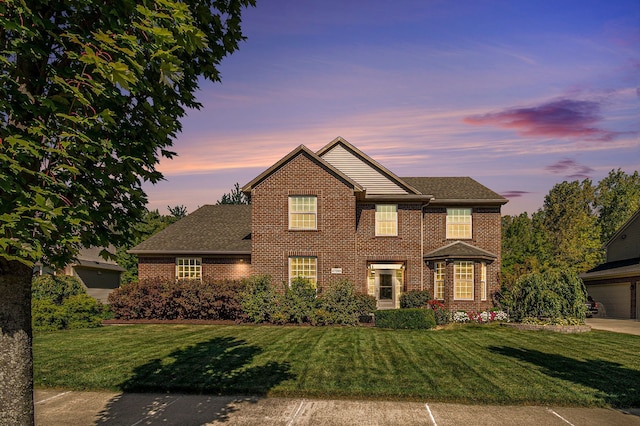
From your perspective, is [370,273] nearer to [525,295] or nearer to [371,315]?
[371,315]

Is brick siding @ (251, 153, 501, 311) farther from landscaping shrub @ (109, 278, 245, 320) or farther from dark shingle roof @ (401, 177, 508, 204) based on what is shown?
dark shingle roof @ (401, 177, 508, 204)

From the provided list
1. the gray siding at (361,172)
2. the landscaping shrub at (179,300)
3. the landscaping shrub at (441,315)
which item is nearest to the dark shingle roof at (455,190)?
the gray siding at (361,172)

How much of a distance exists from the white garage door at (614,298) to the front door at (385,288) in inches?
649

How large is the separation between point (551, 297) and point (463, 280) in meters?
5.19

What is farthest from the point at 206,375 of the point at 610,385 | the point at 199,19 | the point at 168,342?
the point at 610,385

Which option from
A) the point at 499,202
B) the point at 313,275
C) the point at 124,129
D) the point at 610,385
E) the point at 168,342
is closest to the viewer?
the point at 124,129

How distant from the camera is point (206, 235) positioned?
29375 millimetres

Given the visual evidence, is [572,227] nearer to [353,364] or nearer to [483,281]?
[483,281]

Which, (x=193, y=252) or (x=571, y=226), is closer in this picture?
(x=193, y=252)

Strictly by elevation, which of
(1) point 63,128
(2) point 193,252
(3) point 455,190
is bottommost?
(2) point 193,252

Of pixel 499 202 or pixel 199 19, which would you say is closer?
pixel 199 19

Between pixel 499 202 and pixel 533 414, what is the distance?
20.1 m

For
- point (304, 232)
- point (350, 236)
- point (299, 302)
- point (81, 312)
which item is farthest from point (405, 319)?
point (81, 312)

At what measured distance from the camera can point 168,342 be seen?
17578 mm
